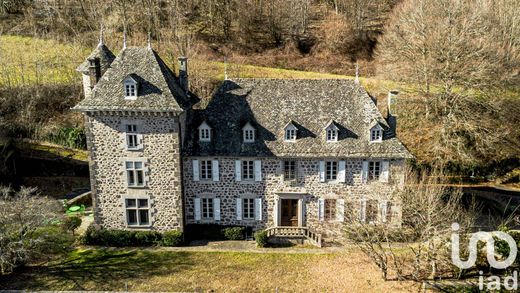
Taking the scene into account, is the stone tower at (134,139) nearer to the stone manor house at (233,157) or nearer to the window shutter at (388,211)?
the stone manor house at (233,157)

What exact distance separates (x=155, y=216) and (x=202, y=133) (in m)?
7.16

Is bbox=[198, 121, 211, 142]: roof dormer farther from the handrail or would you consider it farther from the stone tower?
the handrail

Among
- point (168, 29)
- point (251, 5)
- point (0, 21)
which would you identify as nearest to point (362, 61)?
point (251, 5)

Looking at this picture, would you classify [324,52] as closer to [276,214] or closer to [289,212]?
[289,212]

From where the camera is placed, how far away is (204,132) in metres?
32.5

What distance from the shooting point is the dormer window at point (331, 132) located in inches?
1253

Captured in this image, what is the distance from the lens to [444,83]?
47344 mm

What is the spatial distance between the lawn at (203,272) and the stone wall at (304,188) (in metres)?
3.36

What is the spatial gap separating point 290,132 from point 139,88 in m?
11.4

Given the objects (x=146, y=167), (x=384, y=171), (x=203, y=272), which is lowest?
(x=203, y=272)

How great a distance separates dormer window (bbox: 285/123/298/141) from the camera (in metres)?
32.2

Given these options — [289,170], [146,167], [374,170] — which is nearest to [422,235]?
[374,170]

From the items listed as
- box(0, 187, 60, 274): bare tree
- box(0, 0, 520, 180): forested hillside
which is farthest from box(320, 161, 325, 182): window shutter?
box(0, 187, 60, 274): bare tree

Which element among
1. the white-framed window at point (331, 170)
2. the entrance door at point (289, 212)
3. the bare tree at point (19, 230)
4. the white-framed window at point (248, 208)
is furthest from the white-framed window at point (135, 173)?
the white-framed window at point (331, 170)
